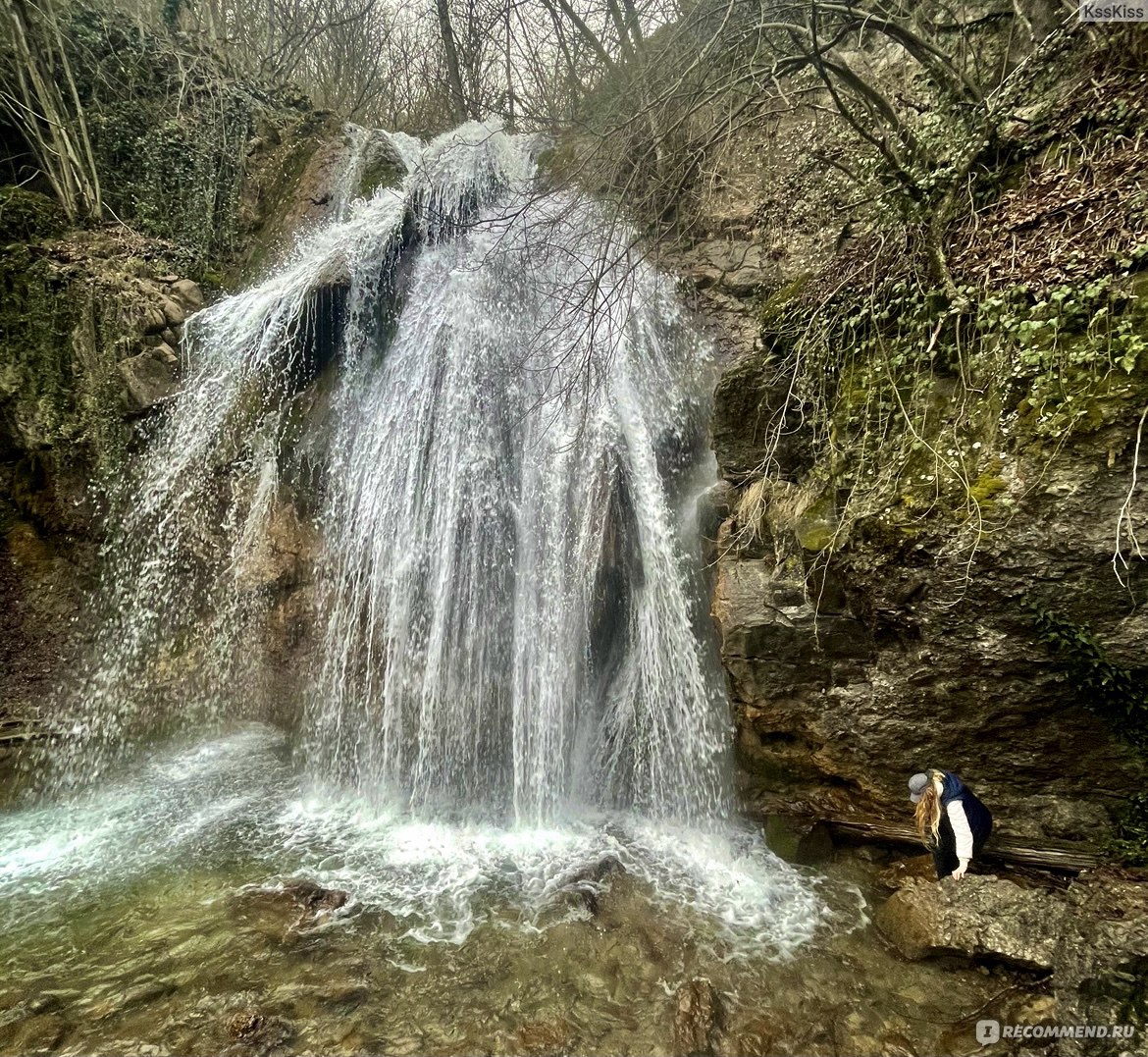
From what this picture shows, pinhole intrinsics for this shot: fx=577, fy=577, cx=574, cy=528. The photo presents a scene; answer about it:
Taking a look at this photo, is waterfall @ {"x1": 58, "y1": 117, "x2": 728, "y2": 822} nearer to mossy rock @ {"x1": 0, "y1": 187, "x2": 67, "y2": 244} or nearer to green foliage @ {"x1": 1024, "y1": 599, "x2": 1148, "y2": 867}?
mossy rock @ {"x1": 0, "y1": 187, "x2": 67, "y2": 244}

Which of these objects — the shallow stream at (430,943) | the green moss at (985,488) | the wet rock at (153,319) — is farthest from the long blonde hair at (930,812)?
the wet rock at (153,319)

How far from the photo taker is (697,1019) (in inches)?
116

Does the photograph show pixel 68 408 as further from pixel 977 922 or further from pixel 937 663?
pixel 977 922

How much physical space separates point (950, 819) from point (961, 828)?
0.06m

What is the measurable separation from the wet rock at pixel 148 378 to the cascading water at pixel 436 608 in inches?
9.7

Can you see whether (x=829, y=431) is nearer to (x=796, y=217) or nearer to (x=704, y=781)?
(x=704, y=781)

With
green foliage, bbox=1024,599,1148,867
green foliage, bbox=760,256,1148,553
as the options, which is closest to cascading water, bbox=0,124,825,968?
green foliage, bbox=760,256,1148,553

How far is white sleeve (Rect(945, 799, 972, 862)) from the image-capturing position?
324cm

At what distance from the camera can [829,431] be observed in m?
4.09

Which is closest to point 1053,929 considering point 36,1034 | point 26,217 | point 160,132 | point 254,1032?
point 254,1032

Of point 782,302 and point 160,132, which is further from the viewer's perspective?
point 160,132

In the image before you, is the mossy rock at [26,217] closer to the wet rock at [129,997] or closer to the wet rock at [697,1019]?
the wet rock at [129,997]

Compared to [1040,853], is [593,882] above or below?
below

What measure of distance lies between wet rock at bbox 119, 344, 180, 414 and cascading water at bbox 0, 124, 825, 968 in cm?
25
